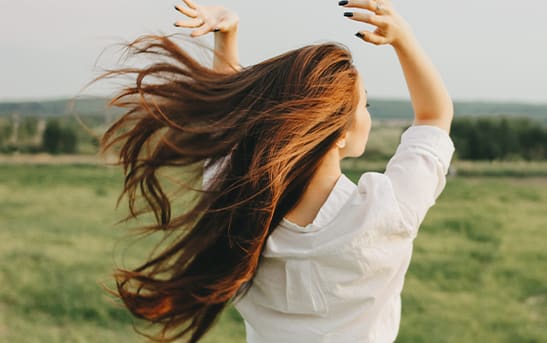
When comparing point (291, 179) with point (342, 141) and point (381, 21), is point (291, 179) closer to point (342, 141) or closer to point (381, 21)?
point (342, 141)

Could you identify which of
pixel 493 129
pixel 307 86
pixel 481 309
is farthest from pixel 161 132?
pixel 493 129

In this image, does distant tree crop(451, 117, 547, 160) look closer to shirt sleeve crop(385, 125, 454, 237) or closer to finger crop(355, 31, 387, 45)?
shirt sleeve crop(385, 125, 454, 237)

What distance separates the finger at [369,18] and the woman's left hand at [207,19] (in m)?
0.41

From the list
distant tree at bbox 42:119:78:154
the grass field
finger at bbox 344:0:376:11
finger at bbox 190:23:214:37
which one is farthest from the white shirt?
distant tree at bbox 42:119:78:154

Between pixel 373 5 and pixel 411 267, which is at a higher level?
pixel 373 5

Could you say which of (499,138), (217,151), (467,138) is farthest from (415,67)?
(499,138)

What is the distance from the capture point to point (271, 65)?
178 centimetres

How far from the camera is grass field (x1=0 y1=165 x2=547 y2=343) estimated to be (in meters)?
5.89

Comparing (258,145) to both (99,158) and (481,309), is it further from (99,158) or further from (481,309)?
(481,309)

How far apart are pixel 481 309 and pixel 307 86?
5.55 metres

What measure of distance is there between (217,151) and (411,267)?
20.5 ft

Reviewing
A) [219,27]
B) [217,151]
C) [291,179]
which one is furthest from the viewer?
[219,27]

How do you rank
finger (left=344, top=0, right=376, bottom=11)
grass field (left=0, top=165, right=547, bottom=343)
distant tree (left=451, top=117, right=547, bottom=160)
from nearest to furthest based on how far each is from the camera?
1. finger (left=344, top=0, right=376, bottom=11)
2. grass field (left=0, top=165, right=547, bottom=343)
3. distant tree (left=451, top=117, right=547, bottom=160)

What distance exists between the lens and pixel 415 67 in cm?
179
